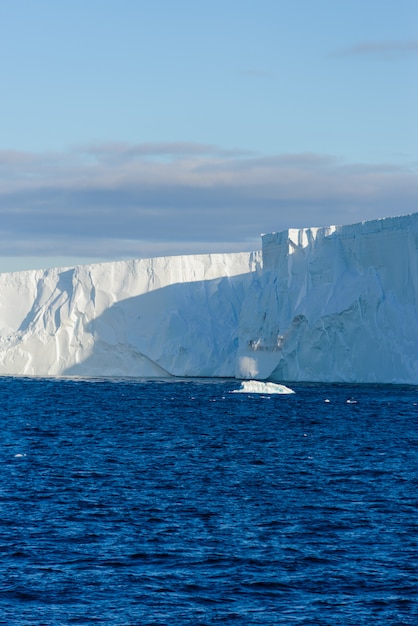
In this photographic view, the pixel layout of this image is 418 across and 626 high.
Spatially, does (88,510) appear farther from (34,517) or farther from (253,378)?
(253,378)

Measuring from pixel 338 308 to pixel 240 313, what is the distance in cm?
977

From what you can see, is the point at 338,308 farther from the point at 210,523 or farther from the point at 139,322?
the point at 210,523

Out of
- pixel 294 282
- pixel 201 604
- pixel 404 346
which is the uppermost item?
pixel 294 282

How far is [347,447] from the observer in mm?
27062

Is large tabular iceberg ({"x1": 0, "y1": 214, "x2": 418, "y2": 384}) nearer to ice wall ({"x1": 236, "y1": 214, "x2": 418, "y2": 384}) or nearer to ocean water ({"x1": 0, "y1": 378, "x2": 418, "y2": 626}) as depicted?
ice wall ({"x1": 236, "y1": 214, "x2": 418, "y2": 384})

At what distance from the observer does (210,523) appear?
16719 millimetres

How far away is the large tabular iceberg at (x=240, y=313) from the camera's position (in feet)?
153

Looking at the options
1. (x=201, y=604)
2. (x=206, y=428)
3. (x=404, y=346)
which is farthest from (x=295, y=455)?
(x=404, y=346)

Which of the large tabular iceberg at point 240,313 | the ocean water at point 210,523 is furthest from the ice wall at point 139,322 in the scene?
the ocean water at point 210,523

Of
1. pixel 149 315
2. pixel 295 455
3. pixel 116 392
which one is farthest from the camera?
pixel 149 315

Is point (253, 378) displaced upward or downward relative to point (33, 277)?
downward

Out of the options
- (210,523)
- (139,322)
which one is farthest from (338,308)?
(210,523)

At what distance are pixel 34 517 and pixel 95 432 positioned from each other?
14231mm

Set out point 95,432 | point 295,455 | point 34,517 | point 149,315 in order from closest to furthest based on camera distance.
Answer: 1. point 34,517
2. point 295,455
3. point 95,432
4. point 149,315
